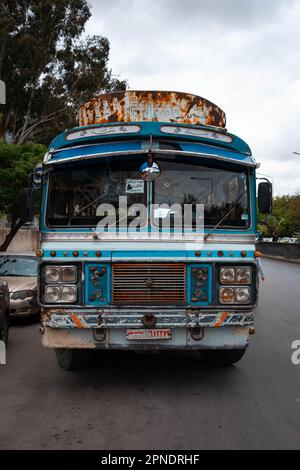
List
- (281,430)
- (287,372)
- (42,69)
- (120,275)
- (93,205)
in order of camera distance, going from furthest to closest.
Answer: (42,69) < (287,372) < (93,205) < (120,275) < (281,430)

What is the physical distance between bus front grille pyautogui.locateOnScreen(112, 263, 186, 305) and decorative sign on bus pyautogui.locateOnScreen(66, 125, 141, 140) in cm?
151

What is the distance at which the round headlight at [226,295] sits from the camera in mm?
5828

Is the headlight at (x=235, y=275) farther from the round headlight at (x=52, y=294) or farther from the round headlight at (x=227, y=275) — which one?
the round headlight at (x=52, y=294)

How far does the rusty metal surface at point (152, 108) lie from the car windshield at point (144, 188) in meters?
1.10

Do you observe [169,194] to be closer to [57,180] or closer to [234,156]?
[234,156]

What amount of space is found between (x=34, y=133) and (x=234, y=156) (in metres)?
23.9

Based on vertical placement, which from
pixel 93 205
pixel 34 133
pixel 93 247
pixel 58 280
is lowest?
pixel 58 280

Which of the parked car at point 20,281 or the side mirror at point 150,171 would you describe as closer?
the side mirror at point 150,171

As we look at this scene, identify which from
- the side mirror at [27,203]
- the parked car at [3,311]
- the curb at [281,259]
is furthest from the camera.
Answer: the curb at [281,259]

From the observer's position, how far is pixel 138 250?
5.77 metres

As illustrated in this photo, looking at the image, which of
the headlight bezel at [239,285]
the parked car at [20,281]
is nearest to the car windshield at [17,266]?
the parked car at [20,281]

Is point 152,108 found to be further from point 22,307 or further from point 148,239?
point 22,307
